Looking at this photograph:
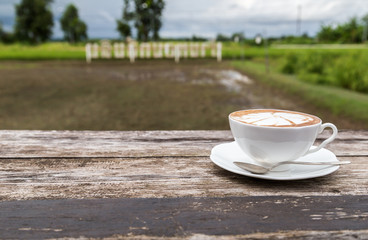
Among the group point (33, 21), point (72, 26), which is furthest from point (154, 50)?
point (33, 21)

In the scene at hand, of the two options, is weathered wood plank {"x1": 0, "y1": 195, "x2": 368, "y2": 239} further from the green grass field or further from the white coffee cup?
the green grass field

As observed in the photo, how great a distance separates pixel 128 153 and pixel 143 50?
15.6 metres

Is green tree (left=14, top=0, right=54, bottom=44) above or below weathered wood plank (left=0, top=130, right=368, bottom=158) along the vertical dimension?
above

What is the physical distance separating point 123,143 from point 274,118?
0.38 metres

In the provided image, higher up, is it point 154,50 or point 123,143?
point 154,50

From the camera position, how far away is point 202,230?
45cm

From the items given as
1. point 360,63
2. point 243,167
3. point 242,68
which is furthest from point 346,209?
point 242,68

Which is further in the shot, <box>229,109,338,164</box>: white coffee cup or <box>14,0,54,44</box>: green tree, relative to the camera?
<box>14,0,54,44</box>: green tree

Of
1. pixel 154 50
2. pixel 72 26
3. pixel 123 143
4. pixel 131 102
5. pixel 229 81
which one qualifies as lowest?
pixel 131 102

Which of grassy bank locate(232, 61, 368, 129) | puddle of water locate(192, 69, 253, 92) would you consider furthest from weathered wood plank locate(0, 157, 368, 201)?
puddle of water locate(192, 69, 253, 92)

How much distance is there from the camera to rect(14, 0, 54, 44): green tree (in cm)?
3316

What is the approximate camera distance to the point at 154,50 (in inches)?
650

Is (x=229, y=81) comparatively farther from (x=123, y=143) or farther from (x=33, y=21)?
(x=33, y=21)

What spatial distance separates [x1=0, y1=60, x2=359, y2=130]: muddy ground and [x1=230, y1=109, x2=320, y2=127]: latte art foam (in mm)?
3390
